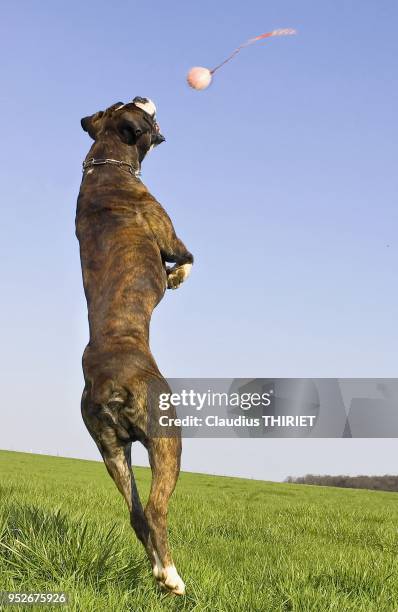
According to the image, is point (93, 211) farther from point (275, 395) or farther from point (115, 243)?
point (275, 395)

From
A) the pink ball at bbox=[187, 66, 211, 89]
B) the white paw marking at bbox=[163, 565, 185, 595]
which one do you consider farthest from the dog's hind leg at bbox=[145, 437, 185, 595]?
the pink ball at bbox=[187, 66, 211, 89]

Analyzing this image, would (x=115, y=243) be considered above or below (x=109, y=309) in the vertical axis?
above

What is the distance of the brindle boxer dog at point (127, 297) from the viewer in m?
3.99

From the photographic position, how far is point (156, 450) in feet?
12.9

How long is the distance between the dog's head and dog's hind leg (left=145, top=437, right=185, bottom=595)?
1961 mm

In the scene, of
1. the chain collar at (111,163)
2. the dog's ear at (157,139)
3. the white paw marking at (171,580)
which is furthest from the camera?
the dog's ear at (157,139)

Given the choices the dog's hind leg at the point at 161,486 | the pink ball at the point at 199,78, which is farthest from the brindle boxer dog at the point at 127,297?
the pink ball at the point at 199,78

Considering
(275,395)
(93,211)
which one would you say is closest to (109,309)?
(93,211)

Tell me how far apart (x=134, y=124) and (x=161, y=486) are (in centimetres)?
229

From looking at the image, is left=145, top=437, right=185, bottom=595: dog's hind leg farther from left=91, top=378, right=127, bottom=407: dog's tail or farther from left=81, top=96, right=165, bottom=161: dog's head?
left=81, top=96, right=165, bottom=161: dog's head

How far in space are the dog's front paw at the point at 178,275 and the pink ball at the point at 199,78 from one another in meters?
1.64

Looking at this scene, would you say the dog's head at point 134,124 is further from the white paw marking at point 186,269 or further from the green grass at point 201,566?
the green grass at point 201,566

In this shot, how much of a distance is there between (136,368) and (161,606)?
4.81 feet

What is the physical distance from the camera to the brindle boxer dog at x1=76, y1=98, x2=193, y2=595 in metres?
3.99
